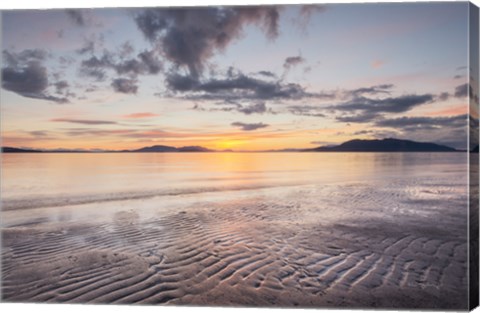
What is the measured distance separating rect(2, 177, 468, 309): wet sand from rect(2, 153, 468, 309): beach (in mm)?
14

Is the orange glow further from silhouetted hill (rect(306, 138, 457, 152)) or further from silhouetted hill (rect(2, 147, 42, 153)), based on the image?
silhouetted hill (rect(306, 138, 457, 152))

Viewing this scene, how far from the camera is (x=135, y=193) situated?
11297mm

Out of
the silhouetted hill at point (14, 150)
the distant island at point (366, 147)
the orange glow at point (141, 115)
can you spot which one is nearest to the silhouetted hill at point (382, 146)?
the distant island at point (366, 147)

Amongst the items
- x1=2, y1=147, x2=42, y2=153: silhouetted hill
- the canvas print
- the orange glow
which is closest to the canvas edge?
the canvas print

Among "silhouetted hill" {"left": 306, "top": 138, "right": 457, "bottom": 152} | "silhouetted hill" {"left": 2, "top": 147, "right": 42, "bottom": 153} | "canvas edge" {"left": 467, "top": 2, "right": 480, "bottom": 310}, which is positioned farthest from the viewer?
"silhouetted hill" {"left": 306, "top": 138, "right": 457, "bottom": 152}

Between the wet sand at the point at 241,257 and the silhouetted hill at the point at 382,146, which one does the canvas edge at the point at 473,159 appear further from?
the silhouetted hill at the point at 382,146

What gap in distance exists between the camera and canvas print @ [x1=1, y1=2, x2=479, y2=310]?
210 inches

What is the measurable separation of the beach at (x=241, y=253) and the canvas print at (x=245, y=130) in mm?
25

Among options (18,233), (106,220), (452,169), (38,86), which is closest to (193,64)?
(38,86)

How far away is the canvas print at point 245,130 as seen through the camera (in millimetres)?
5340

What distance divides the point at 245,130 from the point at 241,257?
303cm

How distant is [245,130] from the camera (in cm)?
826

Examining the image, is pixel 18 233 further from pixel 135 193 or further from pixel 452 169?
pixel 452 169

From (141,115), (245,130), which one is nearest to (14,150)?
(141,115)
